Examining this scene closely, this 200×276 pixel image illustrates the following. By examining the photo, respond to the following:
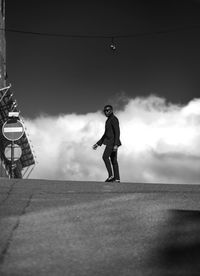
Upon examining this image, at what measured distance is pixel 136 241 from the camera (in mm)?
7977

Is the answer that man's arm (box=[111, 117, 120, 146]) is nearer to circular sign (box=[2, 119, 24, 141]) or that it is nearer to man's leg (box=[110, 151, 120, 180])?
man's leg (box=[110, 151, 120, 180])

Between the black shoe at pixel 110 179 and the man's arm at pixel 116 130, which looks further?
the black shoe at pixel 110 179

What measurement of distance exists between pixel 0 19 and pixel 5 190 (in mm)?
29356

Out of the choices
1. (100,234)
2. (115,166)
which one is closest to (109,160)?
(115,166)

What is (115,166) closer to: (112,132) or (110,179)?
(110,179)

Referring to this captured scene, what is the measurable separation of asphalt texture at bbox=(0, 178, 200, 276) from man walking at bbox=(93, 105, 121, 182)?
441cm

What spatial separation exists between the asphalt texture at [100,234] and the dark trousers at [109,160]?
438cm

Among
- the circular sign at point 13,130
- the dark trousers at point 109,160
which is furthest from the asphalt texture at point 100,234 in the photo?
the circular sign at point 13,130

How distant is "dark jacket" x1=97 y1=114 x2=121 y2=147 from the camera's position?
16.2 m

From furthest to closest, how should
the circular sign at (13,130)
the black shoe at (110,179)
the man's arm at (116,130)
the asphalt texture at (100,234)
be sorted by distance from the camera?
1. the circular sign at (13,130)
2. the black shoe at (110,179)
3. the man's arm at (116,130)
4. the asphalt texture at (100,234)

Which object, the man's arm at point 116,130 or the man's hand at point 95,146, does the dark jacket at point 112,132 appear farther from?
the man's hand at point 95,146

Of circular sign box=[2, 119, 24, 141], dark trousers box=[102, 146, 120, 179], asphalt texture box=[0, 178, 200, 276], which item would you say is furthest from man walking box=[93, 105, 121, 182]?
circular sign box=[2, 119, 24, 141]

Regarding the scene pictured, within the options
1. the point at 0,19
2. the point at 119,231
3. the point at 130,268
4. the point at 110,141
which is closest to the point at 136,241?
the point at 119,231

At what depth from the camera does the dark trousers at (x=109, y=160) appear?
16.3 metres
